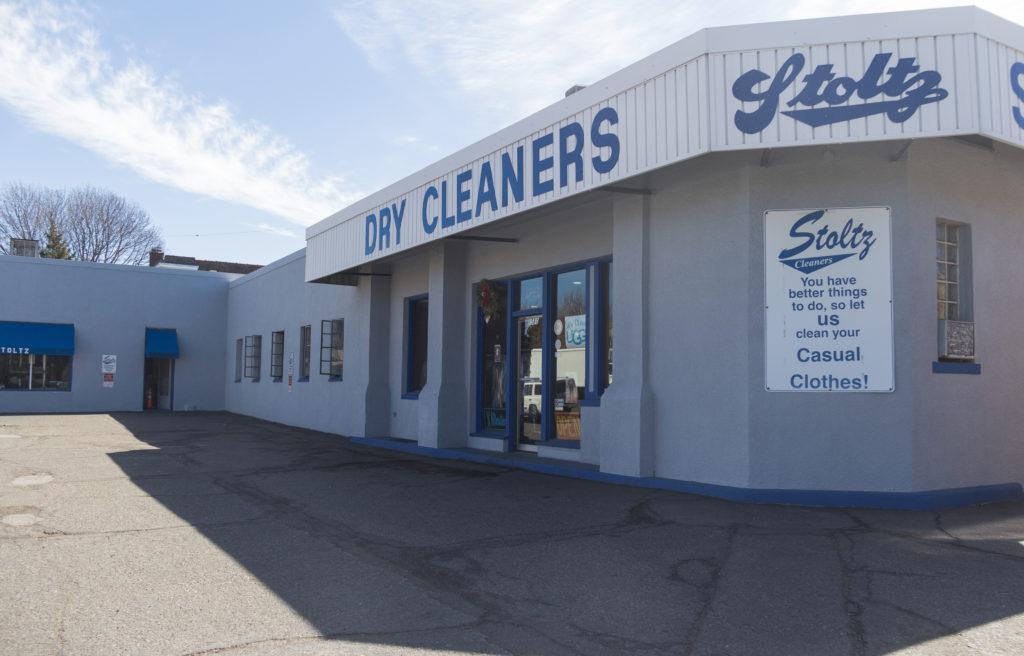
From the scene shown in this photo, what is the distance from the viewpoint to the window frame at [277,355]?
24969mm

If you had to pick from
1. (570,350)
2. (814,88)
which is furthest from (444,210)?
(814,88)

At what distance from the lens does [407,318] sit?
1755cm

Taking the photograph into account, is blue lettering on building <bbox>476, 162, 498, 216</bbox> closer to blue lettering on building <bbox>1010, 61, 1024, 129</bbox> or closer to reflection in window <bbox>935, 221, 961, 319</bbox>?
reflection in window <bbox>935, 221, 961, 319</bbox>

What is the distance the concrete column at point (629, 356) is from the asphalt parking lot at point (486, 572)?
0.51 m

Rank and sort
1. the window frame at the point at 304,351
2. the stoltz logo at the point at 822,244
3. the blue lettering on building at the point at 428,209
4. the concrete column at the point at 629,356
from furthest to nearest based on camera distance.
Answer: the window frame at the point at 304,351 → the blue lettering on building at the point at 428,209 → the concrete column at the point at 629,356 → the stoltz logo at the point at 822,244

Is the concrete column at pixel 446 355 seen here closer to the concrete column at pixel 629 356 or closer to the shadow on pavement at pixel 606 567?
the shadow on pavement at pixel 606 567

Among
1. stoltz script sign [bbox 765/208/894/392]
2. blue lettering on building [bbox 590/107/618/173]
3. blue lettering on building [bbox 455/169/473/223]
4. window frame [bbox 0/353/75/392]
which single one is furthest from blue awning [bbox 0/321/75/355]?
stoltz script sign [bbox 765/208/894/392]

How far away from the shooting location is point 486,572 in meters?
6.60

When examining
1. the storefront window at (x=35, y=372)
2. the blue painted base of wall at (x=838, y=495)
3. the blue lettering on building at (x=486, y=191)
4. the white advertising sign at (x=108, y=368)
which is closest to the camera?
the blue painted base of wall at (x=838, y=495)

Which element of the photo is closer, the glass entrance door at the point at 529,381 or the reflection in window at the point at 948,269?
the reflection in window at the point at 948,269

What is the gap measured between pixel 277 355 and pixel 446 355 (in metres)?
11.7

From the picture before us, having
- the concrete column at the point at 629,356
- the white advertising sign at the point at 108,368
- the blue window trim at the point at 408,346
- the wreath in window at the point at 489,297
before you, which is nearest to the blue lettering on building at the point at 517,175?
the concrete column at the point at 629,356

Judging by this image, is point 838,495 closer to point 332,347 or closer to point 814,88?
point 814,88

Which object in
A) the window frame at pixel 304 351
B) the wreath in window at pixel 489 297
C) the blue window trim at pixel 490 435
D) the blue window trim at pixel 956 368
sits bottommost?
the blue window trim at pixel 490 435
